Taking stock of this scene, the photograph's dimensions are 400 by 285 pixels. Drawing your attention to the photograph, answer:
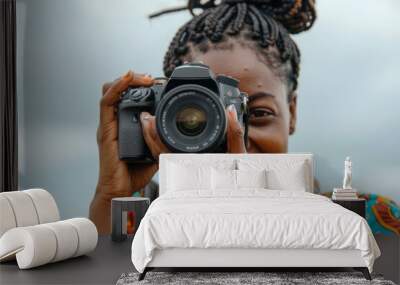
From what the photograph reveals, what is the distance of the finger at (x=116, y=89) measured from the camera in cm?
426

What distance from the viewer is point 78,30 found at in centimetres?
439

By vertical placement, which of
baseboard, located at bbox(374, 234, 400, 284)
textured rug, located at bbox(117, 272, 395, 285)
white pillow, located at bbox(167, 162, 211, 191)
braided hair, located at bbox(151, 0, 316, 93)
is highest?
braided hair, located at bbox(151, 0, 316, 93)

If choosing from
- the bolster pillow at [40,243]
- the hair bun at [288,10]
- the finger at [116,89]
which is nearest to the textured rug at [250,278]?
the bolster pillow at [40,243]

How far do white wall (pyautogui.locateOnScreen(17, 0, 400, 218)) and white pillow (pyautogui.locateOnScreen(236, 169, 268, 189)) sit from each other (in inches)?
30.5

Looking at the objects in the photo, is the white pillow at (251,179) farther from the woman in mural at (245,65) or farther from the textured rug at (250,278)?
the textured rug at (250,278)

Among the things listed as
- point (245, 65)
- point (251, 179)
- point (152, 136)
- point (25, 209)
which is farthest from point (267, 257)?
point (245, 65)

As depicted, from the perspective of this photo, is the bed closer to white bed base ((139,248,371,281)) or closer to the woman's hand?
white bed base ((139,248,371,281))

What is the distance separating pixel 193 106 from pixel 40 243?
140cm

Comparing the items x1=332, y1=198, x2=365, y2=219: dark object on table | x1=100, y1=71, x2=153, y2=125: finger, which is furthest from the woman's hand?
x1=332, y1=198, x2=365, y2=219: dark object on table

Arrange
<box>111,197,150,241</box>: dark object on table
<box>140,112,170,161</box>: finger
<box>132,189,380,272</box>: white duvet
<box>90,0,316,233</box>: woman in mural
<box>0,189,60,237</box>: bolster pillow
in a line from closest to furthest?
<box>132,189,380,272</box>: white duvet, <box>0,189,60,237</box>: bolster pillow, <box>111,197,150,241</box>: dark object on table, <box>140,112,170,161</box>: finger, <box>90,0,316,233</box>: woman in mural

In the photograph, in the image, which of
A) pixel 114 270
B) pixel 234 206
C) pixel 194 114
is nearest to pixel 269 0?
pixel 194 114

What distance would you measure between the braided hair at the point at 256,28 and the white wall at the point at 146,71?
0.28 feet

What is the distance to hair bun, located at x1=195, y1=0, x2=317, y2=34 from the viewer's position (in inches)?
165

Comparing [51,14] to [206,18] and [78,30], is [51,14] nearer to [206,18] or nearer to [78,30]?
[78,30]
